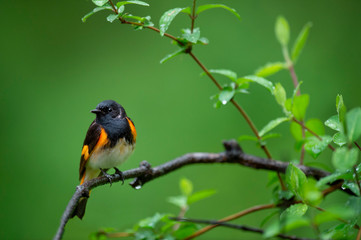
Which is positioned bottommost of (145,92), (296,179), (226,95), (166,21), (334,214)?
(334,214)

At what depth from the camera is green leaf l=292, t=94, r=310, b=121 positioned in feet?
5.63

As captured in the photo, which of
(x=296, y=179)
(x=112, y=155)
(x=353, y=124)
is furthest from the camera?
(x=112, y=155)

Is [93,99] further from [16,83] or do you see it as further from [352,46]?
[352,46]

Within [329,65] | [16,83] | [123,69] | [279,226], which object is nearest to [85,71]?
[123,69]

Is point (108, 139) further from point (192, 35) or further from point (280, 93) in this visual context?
point (280, 93)

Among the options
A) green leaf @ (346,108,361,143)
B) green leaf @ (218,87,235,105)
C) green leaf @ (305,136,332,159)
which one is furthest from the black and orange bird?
green leaf @ (346,108,361,143)

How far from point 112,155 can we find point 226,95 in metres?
0.96

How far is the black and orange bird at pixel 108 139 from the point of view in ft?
8.14

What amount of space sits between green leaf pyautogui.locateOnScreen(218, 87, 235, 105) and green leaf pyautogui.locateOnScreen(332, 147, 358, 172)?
0.86 meters

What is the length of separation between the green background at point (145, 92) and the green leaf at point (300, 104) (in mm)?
2292

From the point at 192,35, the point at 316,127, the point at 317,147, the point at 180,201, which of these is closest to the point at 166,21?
the point at 192,35

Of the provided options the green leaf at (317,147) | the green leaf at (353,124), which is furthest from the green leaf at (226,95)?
the green leaf at (353,124)

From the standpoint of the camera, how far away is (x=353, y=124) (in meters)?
0.93

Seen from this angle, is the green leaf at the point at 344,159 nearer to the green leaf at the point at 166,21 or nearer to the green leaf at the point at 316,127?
the green leaf at the point at 166,21
